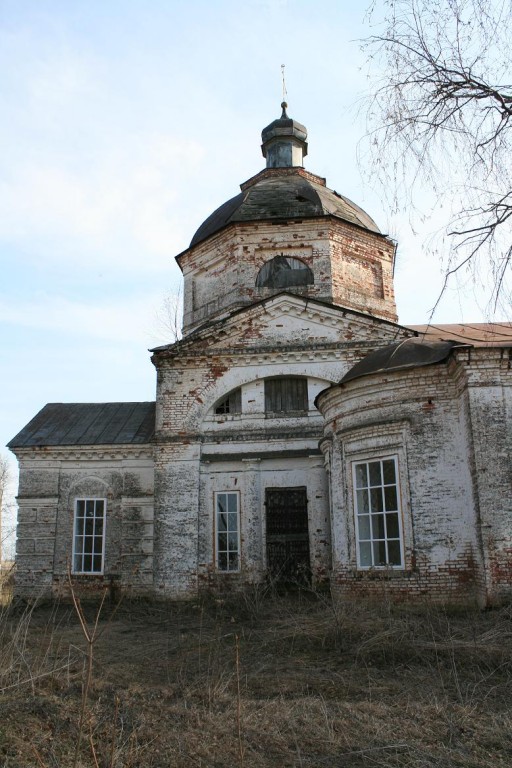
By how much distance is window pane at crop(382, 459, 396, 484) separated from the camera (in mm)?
9641

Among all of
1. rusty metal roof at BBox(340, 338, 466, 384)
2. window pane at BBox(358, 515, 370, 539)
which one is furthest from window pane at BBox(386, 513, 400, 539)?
rusty metal roof at BBox(340, 338, 466, 384)

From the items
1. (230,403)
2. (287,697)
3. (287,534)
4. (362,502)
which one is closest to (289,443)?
(230,403)

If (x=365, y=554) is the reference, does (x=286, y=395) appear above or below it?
above

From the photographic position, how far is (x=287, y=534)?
13.1m

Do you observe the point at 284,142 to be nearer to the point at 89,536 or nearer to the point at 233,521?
the point at 233,521

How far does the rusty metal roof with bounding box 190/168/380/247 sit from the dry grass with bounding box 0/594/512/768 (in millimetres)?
10525

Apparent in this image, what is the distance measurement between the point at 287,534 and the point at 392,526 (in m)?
3.97

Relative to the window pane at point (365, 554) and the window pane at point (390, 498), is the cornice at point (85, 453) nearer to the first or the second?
the window pane at point (365, 554)

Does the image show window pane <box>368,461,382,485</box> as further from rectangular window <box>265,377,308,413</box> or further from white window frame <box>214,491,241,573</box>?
white window frame <box>214,491,241,573</box>

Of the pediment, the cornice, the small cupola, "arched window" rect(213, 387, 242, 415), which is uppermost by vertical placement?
the small cupola

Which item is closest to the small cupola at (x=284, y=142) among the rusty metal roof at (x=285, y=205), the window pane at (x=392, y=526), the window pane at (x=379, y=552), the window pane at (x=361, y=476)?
the rusty metal roof at (x=285, y=205)

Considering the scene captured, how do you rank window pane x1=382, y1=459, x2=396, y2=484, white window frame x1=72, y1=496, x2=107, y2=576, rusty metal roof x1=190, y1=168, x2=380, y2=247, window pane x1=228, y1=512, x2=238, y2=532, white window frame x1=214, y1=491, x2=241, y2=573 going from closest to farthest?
window pane x1=382, y1=459, x2=396, y2=484, white window frame x1=214, y1=491, x2=241, y2=573, window pane x1=228, y1=512, x2=238, y2=532, white window frame x1=72, y1=496, x2=107, y2=576, rusty metal roof x1=190, y1=168, x2=380, y2=247

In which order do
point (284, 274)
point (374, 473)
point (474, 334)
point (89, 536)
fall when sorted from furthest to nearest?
1. point (284, 274)
2. point (89, 536)
3. point (474, 334)
4. point (374, 473)

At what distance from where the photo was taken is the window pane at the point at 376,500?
9703 millimetres
